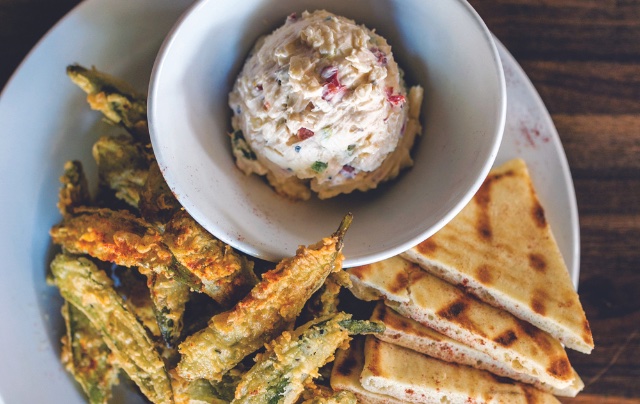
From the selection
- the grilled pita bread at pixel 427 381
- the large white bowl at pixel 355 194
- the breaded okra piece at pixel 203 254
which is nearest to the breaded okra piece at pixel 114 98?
the large white bowl at pixel 355 194

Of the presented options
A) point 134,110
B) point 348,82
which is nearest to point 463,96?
point 348,82

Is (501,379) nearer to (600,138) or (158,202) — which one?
(600,138)

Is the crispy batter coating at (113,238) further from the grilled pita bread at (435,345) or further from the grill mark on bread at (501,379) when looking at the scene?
the grill mark on bread at (501,379)

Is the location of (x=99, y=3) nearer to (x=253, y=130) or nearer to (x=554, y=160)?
(x=253, y=130)

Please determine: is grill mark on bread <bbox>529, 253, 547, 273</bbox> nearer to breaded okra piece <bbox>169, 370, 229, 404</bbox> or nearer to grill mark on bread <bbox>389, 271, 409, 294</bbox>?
grill mark on bread <bbox>389, 271, 409, 294</bbox>

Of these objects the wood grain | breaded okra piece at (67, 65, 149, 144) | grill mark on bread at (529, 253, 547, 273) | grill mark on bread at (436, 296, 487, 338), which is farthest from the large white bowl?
the wood grain
